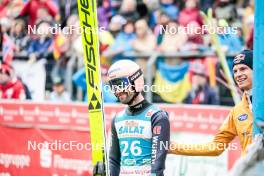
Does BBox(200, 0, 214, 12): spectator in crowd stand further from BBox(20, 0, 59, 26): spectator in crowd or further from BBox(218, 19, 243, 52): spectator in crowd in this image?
BBox(20, 0, 59, 26): spectator in crowd

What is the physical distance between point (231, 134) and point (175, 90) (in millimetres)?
4221

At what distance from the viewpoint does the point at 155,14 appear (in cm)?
1291

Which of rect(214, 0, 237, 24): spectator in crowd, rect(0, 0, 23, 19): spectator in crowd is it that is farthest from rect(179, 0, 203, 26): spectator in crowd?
rect(0, 0, 23, 19): spectator in crowd

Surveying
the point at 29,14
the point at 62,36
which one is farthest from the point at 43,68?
the point at 29,14

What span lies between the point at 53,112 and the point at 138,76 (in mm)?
3690

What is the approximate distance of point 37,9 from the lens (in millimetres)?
13914

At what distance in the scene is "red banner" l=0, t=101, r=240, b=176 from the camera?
929cm

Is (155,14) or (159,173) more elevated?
(155,14)

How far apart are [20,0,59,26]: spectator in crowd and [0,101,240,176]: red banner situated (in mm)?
3217

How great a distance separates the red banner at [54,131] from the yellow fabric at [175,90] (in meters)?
1.43

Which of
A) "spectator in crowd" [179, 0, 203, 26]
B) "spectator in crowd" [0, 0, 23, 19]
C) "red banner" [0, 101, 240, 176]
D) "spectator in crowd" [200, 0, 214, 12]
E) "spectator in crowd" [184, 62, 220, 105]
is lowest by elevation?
"red banner" [0, 101, 240, 176]

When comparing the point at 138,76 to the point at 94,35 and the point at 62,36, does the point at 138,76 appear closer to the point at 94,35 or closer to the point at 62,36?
the point at 94,35

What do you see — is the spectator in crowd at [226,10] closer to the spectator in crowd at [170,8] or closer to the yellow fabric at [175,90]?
the spectator in crowd at [170,8]

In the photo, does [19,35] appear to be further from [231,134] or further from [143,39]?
[231,134]
